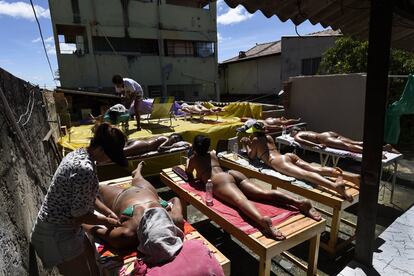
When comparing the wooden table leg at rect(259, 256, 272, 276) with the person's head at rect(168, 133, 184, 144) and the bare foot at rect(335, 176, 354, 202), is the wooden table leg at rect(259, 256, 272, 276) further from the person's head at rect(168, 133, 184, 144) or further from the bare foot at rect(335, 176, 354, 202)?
the person's head at rect(168, 133, 184, 144)

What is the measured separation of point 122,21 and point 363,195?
16.7 meters

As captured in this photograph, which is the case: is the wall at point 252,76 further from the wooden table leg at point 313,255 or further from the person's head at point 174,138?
the wooden table leg at point 313,255

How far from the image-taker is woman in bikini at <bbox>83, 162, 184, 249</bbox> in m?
2.32

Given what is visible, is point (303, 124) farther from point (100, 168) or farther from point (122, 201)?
point (122, 201)

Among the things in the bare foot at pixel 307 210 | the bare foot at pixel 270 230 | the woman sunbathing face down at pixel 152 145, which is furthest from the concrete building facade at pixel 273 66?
the bare foot at pixel 270 230

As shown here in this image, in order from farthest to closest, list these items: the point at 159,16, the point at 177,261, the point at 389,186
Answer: the point at 159,16
the point at 389,186
the point at 177,261

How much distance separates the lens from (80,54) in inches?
585

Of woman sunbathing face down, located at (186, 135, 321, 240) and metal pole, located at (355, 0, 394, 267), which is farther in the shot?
woman sunbathing face down, located at (186, 135, 321, 240)

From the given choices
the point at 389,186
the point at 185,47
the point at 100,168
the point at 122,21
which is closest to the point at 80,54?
the point at 122,21

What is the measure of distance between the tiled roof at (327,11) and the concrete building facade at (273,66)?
32.4ft

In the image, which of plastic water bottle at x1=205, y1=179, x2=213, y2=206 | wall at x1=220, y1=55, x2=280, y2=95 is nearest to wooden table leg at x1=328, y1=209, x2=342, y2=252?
plastic water bottle at x1=205, y1=179, x2=213, y2=206

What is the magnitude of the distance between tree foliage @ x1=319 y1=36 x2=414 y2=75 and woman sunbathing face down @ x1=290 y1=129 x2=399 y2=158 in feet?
13.6

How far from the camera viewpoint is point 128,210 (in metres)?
2.44

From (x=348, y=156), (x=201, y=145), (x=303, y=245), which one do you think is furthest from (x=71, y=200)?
(x=348, y=156)
